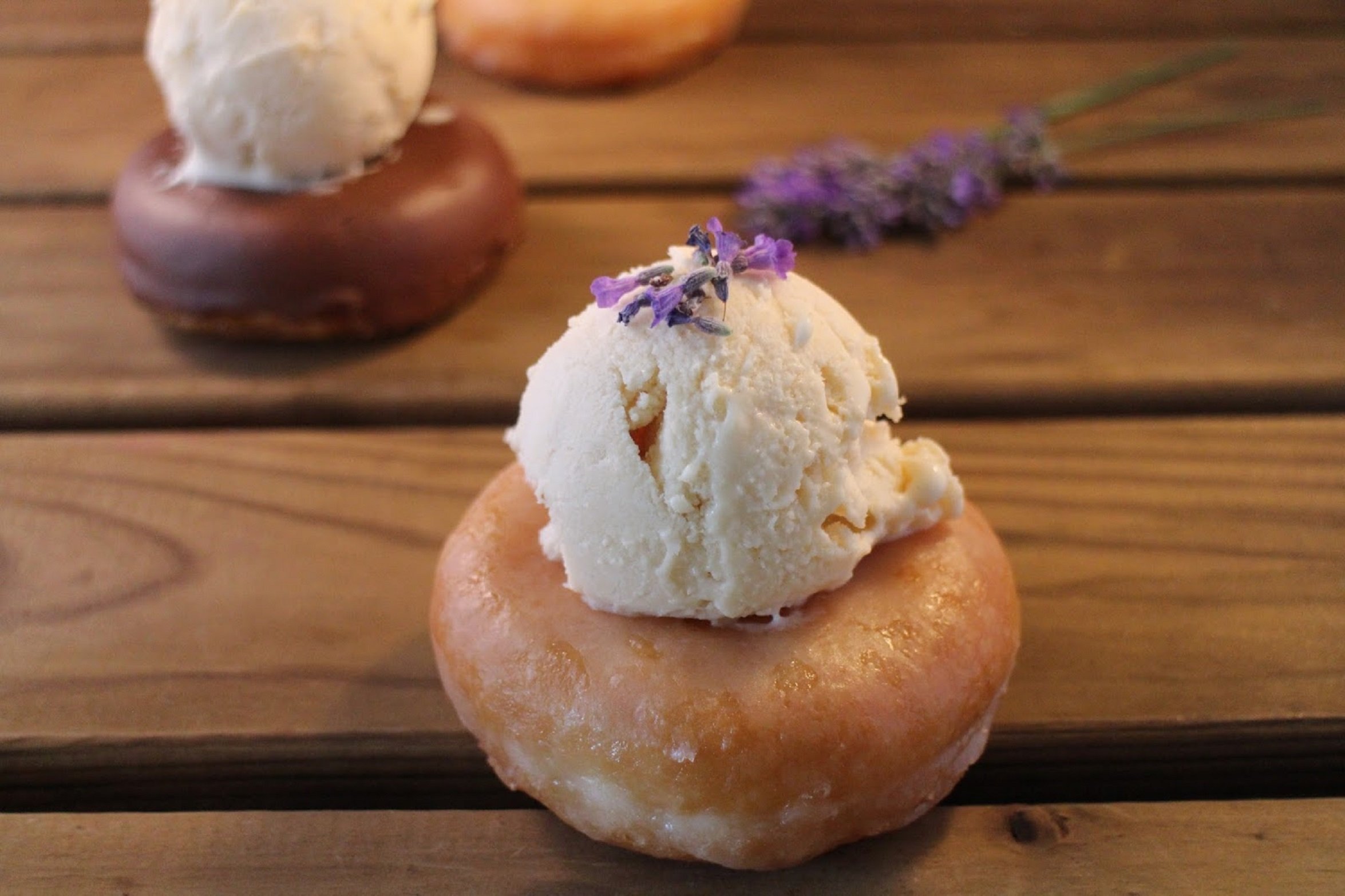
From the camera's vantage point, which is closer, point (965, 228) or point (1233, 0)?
point (965, 228)

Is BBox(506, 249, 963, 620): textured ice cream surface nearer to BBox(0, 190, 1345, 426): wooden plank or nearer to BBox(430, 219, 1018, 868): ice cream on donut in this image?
BBox(430, 219, 1018, 868): ice cream on donut

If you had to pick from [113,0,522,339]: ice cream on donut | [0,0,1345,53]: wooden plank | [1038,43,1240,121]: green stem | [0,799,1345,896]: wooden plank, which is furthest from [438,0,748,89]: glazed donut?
[0,799,1345,896]: wooden plank

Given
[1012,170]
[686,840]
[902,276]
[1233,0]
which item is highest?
[1233,0]

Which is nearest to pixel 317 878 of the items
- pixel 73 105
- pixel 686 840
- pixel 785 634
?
pixel 686 840

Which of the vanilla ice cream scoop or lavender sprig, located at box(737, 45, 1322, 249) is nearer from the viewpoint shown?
the vanilla ice cream scoop

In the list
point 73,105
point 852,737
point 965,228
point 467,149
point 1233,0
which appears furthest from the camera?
point 1233,0

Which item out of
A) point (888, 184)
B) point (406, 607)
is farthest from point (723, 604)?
point (888, 184)

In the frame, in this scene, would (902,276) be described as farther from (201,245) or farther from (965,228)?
(201,245)

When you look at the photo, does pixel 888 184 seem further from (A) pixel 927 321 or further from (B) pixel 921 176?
(A) pixel 927 321
